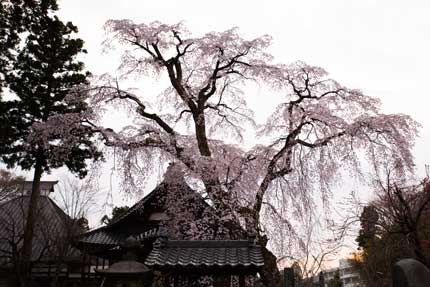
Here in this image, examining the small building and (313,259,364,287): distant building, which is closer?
the small building

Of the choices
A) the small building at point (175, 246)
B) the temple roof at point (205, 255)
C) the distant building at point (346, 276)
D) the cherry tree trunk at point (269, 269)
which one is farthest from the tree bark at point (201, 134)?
the distant building at point (346, 276)

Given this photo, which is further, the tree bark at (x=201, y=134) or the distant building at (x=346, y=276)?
the distant building at (x=346, y=276)

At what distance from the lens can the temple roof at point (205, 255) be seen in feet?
→ 23.4

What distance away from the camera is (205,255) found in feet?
24.7

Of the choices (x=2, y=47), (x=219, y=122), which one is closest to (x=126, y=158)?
(x=219, y=122)

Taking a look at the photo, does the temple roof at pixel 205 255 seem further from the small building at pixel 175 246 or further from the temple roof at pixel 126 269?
the temple roof at pixel 126 269

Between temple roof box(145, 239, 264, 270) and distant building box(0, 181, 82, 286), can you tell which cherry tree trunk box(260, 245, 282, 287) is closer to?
temple roof box(145, 239, 264, 270)

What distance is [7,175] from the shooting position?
23500 mm

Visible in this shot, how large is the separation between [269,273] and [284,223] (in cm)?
163

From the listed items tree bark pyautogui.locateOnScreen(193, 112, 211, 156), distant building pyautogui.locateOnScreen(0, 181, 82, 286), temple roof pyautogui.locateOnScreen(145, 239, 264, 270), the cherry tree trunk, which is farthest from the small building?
tree bark pyautogui.locateOnScreen(193, 112, 211, 156)

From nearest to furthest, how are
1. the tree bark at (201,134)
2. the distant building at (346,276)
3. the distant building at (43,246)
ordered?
the tree bark at (201,134) < the distant building at (43,246) < the distant building at (346,276)

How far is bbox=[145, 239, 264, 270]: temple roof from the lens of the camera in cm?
712

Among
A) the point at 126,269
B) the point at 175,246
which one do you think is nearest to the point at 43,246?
the point at 126,269

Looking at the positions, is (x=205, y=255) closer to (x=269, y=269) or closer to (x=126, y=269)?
(x=126, y=269)
